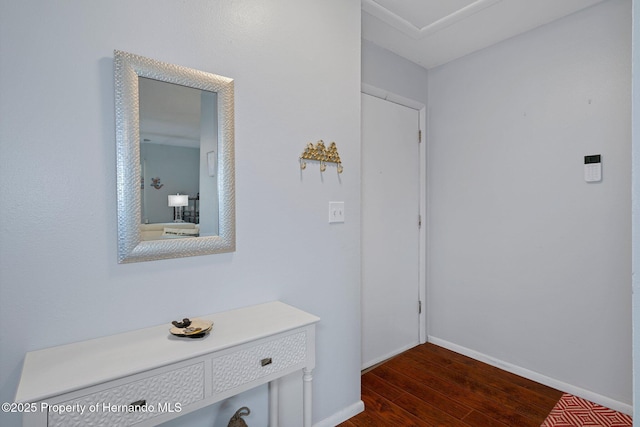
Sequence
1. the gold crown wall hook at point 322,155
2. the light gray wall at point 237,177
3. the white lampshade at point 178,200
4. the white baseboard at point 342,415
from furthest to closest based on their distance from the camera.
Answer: the white baseboard at point 342,415 → the gold crown wall hook at point 322,155 → the white lampshade at point 178,200 → the light gray wall at point 237,177

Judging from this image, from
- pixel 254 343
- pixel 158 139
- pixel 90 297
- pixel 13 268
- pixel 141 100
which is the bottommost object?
pixel 254 343

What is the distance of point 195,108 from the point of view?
4.50ft

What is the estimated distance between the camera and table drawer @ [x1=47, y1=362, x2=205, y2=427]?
899mm

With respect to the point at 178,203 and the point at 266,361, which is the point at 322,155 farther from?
the point at 266,361

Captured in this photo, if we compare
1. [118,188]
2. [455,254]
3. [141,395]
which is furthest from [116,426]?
[455,254]

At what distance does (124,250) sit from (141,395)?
48 centimetres

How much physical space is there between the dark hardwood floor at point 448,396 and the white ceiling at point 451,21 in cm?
244

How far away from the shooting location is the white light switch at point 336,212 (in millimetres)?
1852

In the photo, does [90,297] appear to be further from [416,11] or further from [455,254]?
[455,254]

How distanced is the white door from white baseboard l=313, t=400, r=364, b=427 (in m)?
0.52

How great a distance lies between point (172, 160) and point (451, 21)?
2.02 metres

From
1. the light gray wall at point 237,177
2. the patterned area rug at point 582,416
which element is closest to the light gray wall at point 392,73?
the light gray wall at point 237,177

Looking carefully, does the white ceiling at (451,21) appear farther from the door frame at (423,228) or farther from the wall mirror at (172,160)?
the wall mirror at (172,160)

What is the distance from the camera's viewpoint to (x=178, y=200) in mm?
1331
